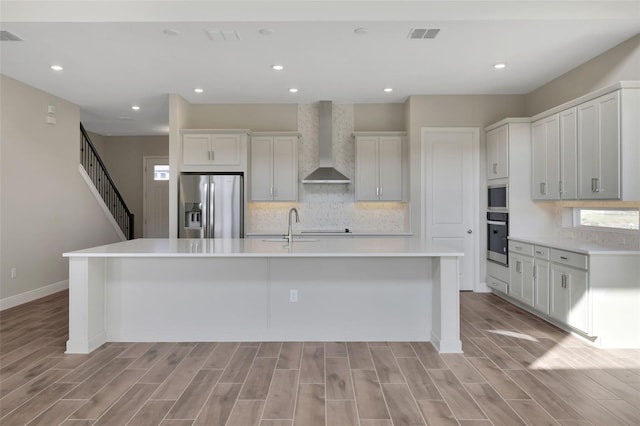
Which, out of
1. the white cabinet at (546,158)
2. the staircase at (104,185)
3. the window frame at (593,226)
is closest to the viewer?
the window frame at (593,226)

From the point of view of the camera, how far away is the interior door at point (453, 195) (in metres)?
5.57

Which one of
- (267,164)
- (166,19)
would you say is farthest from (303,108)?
(166,19)

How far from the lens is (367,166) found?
Result: 5805 mm

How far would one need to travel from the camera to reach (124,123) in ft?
24.6

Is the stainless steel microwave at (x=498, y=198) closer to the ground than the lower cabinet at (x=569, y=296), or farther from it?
farther from it

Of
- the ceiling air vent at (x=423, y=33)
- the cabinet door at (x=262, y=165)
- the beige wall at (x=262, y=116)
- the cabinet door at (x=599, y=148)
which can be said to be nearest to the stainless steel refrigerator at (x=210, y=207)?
the cabinet door at (x=262, y=165)

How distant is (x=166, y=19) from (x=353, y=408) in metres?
3.40

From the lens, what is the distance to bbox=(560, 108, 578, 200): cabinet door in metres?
3.93

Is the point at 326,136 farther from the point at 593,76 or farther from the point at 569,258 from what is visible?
the point at 569,258

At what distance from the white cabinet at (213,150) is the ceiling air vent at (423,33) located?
2967mm

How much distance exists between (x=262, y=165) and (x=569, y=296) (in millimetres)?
4245

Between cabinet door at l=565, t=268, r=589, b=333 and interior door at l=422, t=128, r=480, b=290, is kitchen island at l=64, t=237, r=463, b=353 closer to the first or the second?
cabinet door at l=565, t=268, r=589, b=333

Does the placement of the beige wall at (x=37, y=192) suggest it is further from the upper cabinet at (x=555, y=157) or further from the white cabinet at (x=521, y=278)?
the upper cabinet at (x=555, y=157)

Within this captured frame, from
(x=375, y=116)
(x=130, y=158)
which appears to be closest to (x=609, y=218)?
(x=375, y=116)
